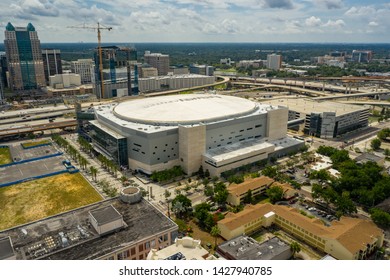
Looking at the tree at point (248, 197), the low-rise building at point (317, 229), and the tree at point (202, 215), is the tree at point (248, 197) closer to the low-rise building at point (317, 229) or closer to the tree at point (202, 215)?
the low-rise building at point (317, 229)

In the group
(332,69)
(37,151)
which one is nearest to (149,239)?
(37,151)

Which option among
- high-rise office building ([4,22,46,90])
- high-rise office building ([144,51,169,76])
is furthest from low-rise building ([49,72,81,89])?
high-rise office building ([144,51,169,76])

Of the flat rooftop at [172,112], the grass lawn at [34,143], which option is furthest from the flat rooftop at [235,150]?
the grass lawn at [34,143]

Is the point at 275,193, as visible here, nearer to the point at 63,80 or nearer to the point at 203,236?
the point at 203,236

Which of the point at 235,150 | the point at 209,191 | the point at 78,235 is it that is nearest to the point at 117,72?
the point at 235,150

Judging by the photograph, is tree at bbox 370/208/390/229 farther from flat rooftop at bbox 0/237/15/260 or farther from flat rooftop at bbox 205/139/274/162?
flat rooftop at bbox 0/237/15/260
